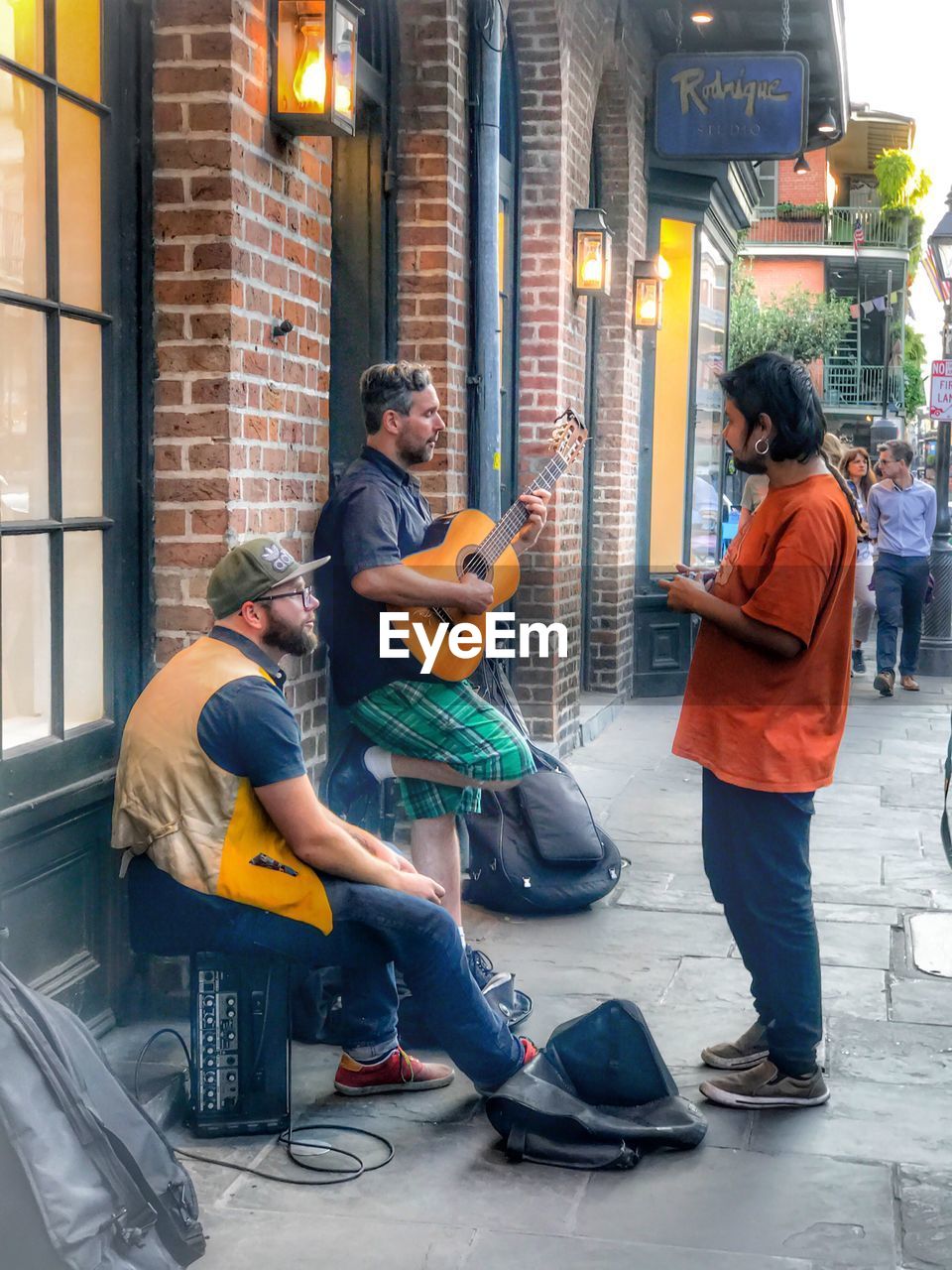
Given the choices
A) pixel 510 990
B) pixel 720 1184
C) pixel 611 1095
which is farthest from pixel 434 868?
pixel 720 1184

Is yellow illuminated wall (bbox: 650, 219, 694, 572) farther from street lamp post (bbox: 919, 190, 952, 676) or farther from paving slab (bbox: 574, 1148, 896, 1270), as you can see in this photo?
paving slab (bbox: 574, 1148, 896, 1270)

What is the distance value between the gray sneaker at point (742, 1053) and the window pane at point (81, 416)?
222cm

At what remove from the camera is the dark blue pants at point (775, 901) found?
156 inches

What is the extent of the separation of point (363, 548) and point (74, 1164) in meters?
2.18

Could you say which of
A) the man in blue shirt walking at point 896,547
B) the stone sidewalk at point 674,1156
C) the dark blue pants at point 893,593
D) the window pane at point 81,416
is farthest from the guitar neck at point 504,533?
the dark blue pants at point 893,593

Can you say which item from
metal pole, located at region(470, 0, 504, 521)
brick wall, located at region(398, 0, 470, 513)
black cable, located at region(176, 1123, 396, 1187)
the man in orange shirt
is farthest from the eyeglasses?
brick wall, located at region(398, 0, 470, 513)

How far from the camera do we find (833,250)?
41.6 m

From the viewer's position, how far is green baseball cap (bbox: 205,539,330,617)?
3.64 meters

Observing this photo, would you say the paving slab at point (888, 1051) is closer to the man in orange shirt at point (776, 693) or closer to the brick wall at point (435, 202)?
the man in orange shirt at point (776, 693)

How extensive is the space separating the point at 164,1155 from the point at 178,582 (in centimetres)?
178

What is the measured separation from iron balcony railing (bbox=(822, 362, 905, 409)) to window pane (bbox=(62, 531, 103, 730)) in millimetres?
39696

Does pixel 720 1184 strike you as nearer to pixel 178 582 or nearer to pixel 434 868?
pixel 434 868

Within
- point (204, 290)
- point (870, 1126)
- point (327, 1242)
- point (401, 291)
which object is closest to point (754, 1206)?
point (870, 1126)

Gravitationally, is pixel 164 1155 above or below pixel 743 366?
below
